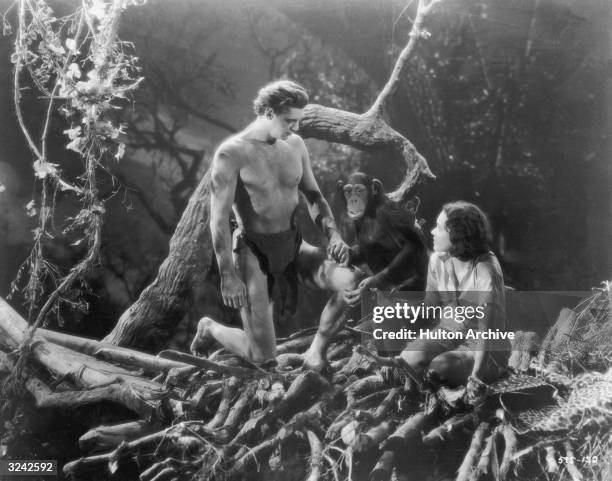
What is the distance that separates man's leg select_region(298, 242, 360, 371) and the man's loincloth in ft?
0.15

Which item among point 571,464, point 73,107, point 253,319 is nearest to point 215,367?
point 253,319

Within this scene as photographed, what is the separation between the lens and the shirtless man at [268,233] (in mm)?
3146

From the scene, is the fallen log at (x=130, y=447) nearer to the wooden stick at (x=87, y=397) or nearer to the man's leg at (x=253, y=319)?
the wooden stick at (x=87, y=397)

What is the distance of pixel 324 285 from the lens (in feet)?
10.5

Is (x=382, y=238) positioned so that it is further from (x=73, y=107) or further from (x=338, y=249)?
(x=73, y=107)

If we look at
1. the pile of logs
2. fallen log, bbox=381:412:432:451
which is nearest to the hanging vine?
the pile of logs

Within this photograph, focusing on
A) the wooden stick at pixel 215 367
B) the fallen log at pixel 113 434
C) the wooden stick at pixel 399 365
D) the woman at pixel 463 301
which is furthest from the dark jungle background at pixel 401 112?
the fallen log at pixel 113 434

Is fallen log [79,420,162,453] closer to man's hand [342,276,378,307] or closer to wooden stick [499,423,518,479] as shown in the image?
man's hand [342,276,378,307]

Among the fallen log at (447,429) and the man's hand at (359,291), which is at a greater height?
the man's hand at (359,291)

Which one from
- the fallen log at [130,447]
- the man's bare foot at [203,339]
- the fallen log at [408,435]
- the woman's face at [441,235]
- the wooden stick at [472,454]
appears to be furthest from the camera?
the man's bare foot at [203,339]

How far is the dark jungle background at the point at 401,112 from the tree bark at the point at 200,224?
0.05 metres

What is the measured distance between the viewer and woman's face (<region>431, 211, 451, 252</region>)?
3117mm

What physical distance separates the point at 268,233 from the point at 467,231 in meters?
0.94

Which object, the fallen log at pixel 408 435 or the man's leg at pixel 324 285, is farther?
the man's leg at pixel 324 285
